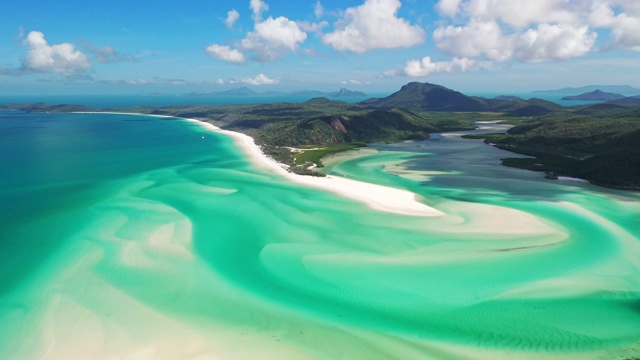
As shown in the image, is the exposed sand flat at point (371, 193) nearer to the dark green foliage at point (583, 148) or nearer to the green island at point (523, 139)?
the green island at point (523, 139)

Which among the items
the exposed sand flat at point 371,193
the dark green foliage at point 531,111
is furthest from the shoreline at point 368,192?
the dark green foliage at point 531,111

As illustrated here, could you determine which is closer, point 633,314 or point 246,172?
point 633,314

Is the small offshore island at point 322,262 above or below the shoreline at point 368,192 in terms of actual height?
below

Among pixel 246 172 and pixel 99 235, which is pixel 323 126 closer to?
→ pixel 246 172

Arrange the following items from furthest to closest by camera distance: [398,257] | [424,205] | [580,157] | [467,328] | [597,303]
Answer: [580,157] < [424,205] < [398,257] < [597,303] < [467,328]

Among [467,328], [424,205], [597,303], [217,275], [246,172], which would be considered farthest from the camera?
[246,172]

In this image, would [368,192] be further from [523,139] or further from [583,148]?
[523,139]

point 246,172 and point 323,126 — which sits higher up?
point 323,126

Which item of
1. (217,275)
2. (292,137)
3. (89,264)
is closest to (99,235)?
(89,264)

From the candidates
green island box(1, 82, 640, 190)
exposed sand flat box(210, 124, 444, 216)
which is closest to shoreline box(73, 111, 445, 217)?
exposed sand flat box(210, 124, 444, 216)
